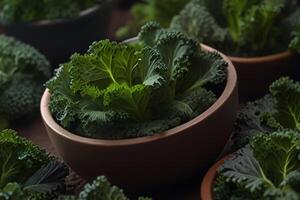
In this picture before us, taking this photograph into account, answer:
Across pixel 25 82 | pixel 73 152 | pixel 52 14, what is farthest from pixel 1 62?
pixel 73 152

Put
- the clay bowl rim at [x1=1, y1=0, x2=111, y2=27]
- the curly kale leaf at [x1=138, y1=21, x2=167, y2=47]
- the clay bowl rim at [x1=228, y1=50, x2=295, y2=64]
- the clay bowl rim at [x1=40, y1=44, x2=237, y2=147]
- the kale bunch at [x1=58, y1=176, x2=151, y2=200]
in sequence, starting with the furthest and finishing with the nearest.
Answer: the clay bowl rim at [x1=1, y1=0, x2=111, y2=27]
the clay bowl rim at [x1=228, y1=50, x2=295, y2=64]
the curly kale leaf at [x1=138, y1=21, x2=167, y2=47]
the clay bowl rim at [x1=40, y1=44, x2=237, y2=147]
the kale bunch at [x1=58, y1=176, x2=151, y2=200]

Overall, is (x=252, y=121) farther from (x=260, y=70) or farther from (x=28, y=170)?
(x=28, y=170)

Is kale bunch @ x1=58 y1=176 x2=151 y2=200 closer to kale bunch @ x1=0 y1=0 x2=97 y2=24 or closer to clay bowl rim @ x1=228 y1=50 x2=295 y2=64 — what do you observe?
clay bowl rim @ x1=228 y1=50 x2=295 y2=64

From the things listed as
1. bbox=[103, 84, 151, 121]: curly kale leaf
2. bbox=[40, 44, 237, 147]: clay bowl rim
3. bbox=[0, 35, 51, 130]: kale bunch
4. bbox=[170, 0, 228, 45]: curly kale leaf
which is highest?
bbox=[103, 84, 151, 121]: curly kale leaf

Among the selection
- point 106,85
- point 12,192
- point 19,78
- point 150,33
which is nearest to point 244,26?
point 150,33

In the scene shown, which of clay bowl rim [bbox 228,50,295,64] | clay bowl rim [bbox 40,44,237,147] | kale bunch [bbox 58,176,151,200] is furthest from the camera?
clay bowl rim [bbox 228,50,295,64]

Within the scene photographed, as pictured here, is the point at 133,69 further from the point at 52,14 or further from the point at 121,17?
the point at 121,17

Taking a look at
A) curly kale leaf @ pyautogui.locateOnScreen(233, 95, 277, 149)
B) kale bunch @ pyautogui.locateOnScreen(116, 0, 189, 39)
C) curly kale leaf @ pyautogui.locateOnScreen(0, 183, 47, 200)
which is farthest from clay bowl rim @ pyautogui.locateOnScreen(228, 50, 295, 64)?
curly kale leaf @ pyautogui.locateOnScreen(0, 183, 47, 200)
